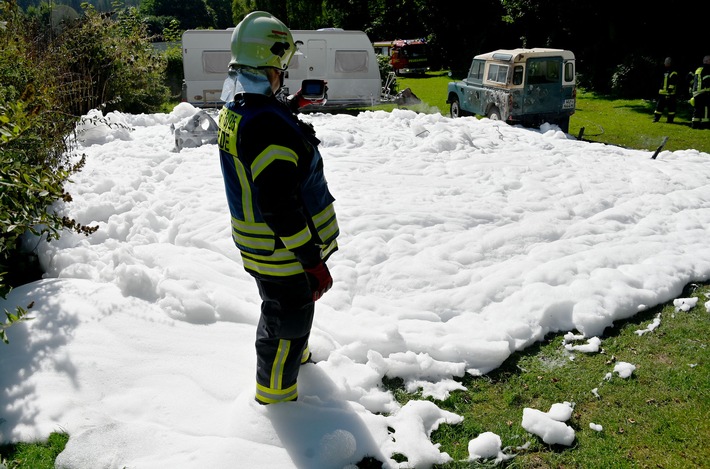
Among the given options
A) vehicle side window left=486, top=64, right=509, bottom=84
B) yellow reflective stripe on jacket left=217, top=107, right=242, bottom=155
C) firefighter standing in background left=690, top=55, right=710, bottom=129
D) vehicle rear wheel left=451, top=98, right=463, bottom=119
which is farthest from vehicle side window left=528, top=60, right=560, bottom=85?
yellow reflective stripe on jacket left=217, top=107, right=242, bottom=155

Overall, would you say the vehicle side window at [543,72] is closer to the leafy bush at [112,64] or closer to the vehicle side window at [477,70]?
the vehicle side window at [477,70]

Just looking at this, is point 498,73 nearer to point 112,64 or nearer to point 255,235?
point 112,64

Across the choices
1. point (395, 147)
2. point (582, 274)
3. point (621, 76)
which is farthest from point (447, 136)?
point (621, 76)

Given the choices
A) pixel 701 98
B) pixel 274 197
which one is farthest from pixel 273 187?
pixel 701 98

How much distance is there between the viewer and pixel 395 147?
9.11 metres

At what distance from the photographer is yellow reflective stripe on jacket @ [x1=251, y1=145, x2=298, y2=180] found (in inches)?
108

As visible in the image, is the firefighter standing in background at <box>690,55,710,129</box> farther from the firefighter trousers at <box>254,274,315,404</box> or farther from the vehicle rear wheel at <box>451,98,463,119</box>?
the firefighter trousers at <box>254,274,315,404</box>

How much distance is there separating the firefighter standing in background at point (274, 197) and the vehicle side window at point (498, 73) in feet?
35.8

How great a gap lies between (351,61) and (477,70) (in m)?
5.13

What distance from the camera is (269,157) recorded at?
275 cm

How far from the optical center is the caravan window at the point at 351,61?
18172 mm

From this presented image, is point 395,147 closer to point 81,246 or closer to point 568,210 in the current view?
point 568,210

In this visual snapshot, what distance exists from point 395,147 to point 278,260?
6362 mm

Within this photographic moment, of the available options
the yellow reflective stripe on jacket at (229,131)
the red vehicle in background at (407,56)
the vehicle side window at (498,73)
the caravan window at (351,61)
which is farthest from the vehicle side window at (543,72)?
the red vehicle in background at (407,56)
